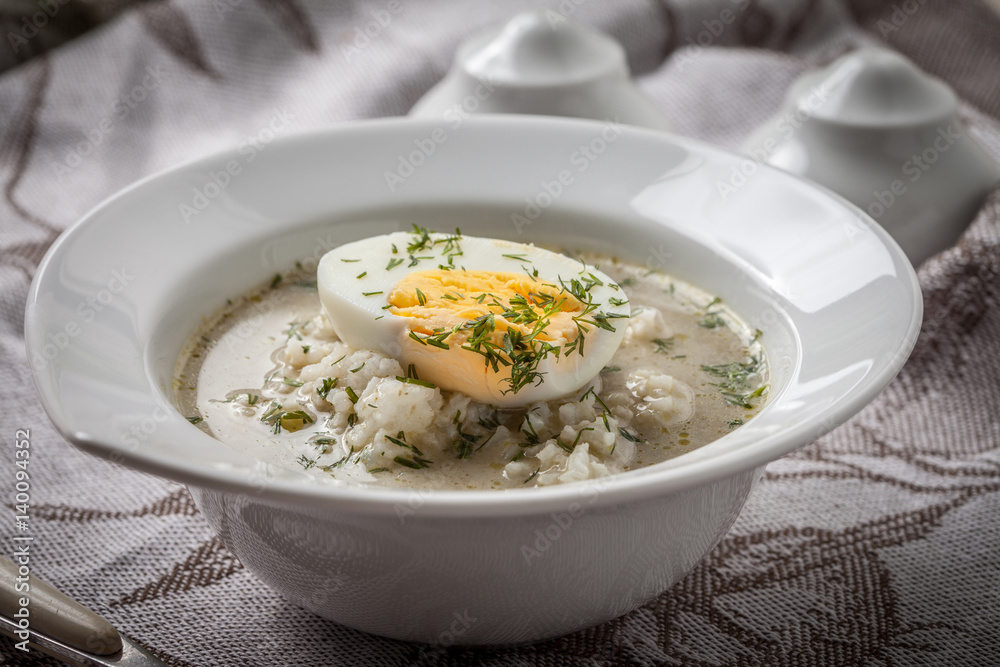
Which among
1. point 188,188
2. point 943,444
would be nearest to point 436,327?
point 188,188

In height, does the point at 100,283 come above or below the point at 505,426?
above

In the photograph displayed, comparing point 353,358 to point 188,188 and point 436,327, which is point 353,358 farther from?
point 188,188

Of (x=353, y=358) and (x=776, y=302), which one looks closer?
(x=353, y=358)

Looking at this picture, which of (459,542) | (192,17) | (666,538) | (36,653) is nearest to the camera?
(459,542)

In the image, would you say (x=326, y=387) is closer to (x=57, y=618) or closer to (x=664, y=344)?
(x=57, y=618)

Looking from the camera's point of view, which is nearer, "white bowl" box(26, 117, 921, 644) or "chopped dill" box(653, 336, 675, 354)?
"white bowl" box(26, 117, 921, 644)

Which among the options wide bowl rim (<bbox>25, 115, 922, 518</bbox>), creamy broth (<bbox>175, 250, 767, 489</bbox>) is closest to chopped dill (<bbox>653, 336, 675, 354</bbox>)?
creamy broth (<bbox>175, 250, 767, 489</bbox>)

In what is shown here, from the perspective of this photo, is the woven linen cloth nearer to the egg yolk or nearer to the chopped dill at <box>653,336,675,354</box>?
the chopped dill at <box>653,336,675,354</box>
